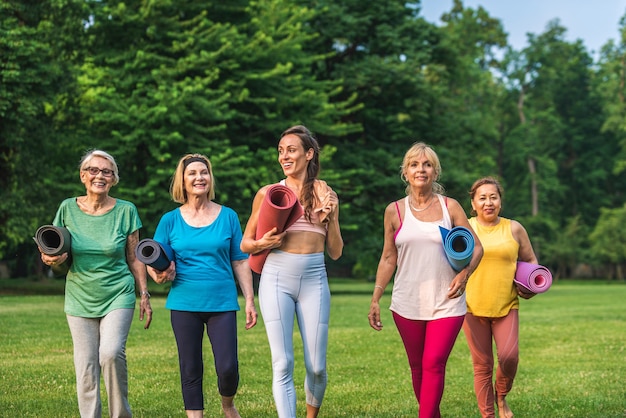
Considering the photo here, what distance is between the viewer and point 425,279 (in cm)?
634

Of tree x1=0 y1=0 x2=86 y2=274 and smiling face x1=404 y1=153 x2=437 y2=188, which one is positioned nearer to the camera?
smiling face x1=404 y1=153 x2=437 y2=188

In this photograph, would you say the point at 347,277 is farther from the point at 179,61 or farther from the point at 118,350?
the point at 118,350

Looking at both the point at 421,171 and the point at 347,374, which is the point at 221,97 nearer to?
the point at 347,374

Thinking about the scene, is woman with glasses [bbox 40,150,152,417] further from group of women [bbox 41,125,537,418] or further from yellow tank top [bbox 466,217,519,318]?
yellow tank top [bbox 466,217,519,318]

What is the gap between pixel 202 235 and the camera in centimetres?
654

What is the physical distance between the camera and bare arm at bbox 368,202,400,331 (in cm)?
658

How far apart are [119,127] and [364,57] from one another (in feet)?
44.1

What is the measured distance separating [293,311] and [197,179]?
4.19ft

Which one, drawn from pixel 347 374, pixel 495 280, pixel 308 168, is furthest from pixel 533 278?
pixel 347 374

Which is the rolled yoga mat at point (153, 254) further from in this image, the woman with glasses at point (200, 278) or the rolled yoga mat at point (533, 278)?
the rolled yoga mat at point (533, 278)

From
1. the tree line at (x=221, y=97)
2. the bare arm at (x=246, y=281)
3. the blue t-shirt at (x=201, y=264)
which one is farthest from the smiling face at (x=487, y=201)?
the tree line at (x=221, y=97)

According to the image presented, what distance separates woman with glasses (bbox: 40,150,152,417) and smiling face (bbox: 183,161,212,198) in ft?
1.62

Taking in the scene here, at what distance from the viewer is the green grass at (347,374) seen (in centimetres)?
860

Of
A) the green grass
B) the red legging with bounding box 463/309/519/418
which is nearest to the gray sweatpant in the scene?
the green grass
